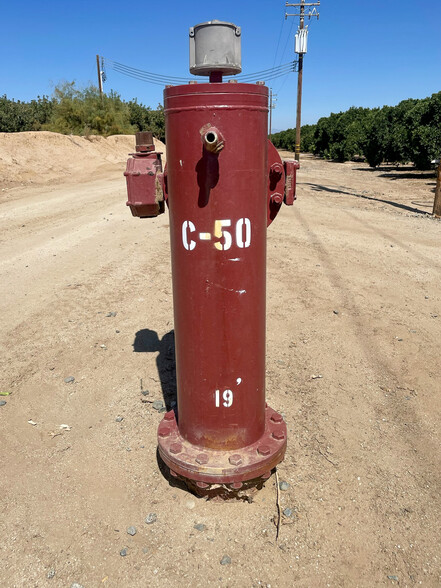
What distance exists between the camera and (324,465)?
8.81 ft

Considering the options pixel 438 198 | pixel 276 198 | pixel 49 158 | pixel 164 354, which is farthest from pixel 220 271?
pixel 49 158

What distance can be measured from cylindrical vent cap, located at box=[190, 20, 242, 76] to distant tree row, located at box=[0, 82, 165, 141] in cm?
2626

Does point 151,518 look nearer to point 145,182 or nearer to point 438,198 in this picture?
point 145,182

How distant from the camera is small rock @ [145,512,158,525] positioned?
90.1 inches

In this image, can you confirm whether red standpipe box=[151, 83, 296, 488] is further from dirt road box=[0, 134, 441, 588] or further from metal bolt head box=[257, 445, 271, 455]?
dirt road box=[0, 134, 441, 588]

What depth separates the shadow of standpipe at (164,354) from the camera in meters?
3.40

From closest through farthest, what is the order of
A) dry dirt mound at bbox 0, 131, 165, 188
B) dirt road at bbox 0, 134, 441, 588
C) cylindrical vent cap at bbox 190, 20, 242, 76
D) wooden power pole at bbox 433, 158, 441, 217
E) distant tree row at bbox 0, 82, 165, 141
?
cylindrical vent cap at bbox 190, 20, 242, 76 → dirt road at bbox 0, 134, 441, 588 → wooden power pole at bbox 433, 158, 441, 217 → dry dirt mound at bbox 0, 131, 165, 188 → distant tree row at bbox 0, 82, 165, 141

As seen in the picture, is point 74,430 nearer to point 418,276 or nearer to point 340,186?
point 418,276

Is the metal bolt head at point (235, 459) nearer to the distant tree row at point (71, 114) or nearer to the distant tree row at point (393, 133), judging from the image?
the distant tree row at point (393, 133)

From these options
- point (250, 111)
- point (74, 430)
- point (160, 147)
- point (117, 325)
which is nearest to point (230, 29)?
point (250, 111)

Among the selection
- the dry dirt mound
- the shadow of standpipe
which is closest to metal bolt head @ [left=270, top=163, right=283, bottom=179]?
the shadow of standpipe

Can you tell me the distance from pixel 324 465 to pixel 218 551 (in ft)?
2.80

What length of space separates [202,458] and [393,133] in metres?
24.5

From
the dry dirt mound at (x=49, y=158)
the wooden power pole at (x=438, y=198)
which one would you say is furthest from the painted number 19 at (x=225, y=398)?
the dry dirt mound at (x=49, y=158)
